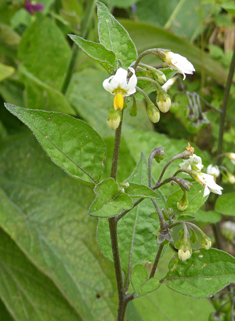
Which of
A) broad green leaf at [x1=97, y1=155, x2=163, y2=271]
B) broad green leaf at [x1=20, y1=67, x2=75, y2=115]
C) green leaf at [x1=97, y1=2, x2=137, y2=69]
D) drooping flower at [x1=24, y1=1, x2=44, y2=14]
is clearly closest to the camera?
green leaf at [x1=97, y1=2, x2=137, y2=69]

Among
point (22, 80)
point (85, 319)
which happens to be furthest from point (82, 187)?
point (22, 80)

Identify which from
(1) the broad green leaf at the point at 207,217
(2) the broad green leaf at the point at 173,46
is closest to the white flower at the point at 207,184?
(1) the broad green leaf at the point at 207,217

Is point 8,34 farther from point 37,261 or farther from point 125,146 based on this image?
point 37,261

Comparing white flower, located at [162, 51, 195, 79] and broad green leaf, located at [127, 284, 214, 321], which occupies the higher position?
white flower, located at [162, 51, 195, 79]

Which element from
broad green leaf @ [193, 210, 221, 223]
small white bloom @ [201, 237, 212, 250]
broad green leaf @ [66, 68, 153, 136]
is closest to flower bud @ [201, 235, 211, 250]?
small white bloom @ [201, 237, 212, 250]

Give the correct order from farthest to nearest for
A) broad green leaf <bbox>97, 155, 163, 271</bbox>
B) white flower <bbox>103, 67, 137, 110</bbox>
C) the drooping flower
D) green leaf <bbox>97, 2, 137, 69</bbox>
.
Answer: the drooping flower → broad green leaf <bbox>97, 155, 163, 271</bbox> → green leaf <bbox>97, 2, 137, 69</bbox> → white flower <bbox>103, 67, 137, 110</bbox>

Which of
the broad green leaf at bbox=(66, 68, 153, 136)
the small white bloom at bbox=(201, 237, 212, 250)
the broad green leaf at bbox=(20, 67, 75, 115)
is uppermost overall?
the small white bloom at bbox=(201, 237, 212, 250)

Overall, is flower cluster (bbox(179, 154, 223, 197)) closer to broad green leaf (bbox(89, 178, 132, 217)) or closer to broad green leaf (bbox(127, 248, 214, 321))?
broad green leaf (bbox(89, 178, 132, 217))
